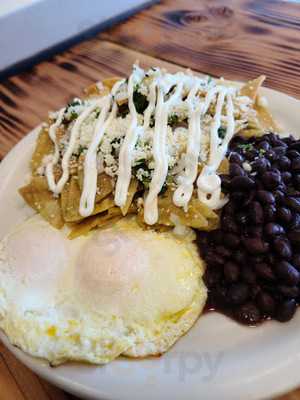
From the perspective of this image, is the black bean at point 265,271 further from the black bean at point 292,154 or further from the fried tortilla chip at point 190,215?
the black bean at point 292,154

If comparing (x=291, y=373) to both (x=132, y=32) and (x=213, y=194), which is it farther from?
(x=132, y=32)

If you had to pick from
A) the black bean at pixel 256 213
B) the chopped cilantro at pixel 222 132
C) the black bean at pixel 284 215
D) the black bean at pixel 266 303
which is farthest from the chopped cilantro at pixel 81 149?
the black bean at pixel 266 303

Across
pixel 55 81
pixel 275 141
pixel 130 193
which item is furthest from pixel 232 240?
pixel 55 81

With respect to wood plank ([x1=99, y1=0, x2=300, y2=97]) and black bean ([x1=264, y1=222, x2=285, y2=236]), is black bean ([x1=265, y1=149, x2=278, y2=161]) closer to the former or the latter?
black bean ([x1=264, y1=222, x2=285, y2=236])

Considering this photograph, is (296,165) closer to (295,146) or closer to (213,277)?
(295,146)

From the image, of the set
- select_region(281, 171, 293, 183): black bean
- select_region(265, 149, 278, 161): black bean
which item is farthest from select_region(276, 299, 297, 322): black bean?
select_region(265, 149, 278, 161): black bean
